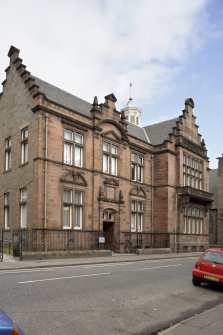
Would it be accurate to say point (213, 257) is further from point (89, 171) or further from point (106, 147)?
point (106, 147)

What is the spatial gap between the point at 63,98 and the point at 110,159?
19.2 feet

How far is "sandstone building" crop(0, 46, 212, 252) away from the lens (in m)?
24.9

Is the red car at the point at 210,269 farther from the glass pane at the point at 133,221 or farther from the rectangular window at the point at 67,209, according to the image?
the glass pane at the point at 133,221

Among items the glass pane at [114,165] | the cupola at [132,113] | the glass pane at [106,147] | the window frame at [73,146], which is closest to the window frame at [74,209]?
the window frame at [73,146]

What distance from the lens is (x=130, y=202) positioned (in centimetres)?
3197

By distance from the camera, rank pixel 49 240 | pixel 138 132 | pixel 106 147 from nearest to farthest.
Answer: pixel 49 240, pixel 106 147, pixel 138 132

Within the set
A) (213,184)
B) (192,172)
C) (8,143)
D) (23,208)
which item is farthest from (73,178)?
(213,184)

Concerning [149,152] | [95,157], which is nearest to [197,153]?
[149,152]

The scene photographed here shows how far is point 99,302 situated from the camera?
955 centimetres

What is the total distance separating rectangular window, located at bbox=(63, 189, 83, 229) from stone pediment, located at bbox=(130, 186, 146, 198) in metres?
6.48

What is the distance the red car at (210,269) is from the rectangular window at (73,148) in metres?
14.6

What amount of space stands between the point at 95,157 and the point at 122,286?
1677 centimetres

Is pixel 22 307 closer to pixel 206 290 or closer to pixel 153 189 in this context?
pixel 206 290

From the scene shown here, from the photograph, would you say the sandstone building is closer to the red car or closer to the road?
the road
